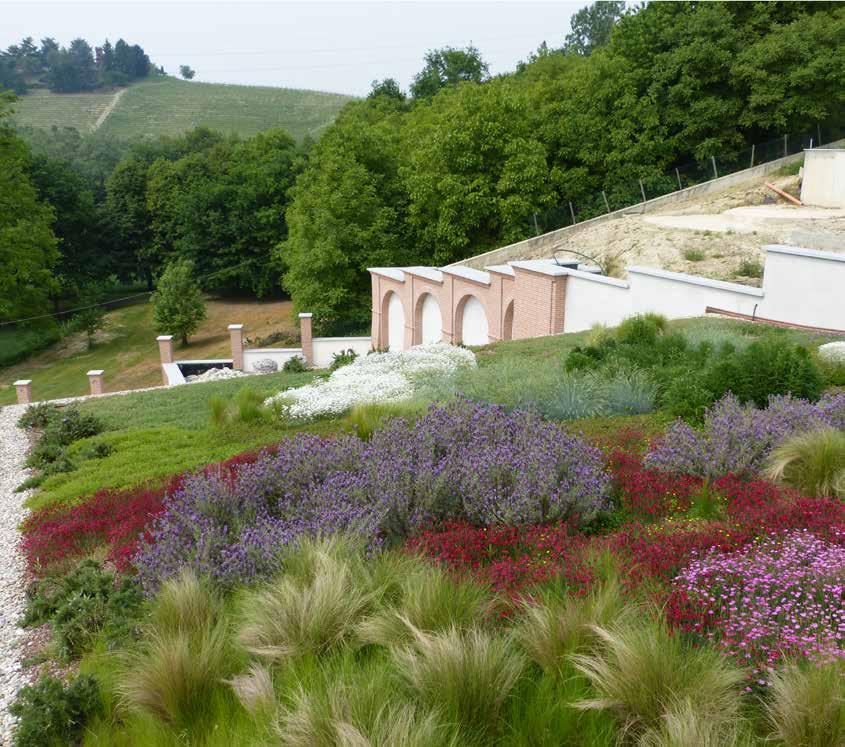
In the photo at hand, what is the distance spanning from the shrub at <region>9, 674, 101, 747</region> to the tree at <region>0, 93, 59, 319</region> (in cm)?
3498

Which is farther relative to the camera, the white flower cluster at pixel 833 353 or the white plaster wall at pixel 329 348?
the white plaster wall at pixel 329 348

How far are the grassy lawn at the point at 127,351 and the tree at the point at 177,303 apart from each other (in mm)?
1779

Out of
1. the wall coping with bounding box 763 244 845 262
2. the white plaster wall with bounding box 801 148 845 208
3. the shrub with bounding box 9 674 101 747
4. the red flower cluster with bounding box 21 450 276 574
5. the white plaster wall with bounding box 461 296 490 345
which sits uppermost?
the white plaster wall with bounding box 801 148 845 208

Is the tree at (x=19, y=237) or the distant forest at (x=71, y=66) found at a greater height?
the distant forest at (x=71, y=66)

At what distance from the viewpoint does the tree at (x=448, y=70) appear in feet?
206

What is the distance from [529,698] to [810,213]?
89.5ft

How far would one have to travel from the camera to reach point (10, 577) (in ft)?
20.4

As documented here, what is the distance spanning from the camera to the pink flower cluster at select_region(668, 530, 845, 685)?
129 inches

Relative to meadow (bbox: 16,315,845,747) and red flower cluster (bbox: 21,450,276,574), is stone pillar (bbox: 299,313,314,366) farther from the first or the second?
red flower cluster (bbox: 21,450,276,574)

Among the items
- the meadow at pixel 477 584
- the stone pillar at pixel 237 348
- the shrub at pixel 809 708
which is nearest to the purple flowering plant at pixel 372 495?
the meadow at pixel 477 584

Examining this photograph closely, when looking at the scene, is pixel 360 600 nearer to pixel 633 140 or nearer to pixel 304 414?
pixel 304 414

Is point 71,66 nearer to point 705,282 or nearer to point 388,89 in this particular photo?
point 388,89

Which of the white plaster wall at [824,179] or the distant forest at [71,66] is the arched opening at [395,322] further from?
the distant forest at [71,66]

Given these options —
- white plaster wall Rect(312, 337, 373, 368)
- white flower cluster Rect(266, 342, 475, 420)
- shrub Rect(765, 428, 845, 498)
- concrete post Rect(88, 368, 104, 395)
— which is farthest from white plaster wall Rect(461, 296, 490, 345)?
shrub Rect(765, 428, 845, 498)
